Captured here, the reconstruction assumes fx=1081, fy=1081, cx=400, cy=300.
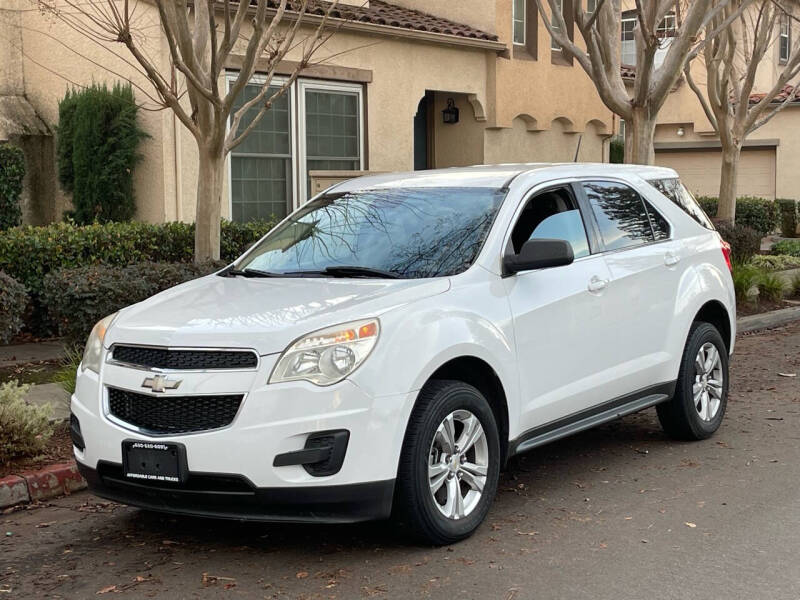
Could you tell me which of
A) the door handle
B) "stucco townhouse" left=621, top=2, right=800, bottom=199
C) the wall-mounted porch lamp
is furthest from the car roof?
"stucco townhouse" left=621, top=2, right=800, bottom=199

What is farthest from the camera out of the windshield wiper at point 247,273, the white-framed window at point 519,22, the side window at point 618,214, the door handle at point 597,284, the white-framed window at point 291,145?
the white-framed window at point 519,22

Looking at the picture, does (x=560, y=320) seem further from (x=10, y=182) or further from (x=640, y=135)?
(x=10, y=182)

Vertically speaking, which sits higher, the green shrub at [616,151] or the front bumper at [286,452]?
the green shrub at [616,151]

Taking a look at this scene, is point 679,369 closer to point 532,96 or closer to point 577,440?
point 577,440

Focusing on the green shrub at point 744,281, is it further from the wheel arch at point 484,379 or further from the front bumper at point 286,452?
the front bumper at point 286,452

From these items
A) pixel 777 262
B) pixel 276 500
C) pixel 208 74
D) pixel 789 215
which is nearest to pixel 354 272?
pixel 276 500

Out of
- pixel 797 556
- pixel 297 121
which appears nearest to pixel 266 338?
pixel 797 556

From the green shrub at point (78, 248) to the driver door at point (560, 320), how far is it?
5804 millimetres

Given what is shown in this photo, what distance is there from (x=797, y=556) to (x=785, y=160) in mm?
25956

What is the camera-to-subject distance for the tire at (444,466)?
16.6ft

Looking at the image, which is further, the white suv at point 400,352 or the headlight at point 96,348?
the headlight at point 96,348

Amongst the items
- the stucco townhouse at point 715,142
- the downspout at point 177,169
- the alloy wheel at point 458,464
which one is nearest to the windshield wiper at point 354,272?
the alloy wheel at point 458,464

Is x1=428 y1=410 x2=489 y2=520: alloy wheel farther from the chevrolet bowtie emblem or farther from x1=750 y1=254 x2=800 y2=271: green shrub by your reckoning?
x1=750 y1=254 x2=800 y2=271: green shrub

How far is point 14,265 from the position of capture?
34.9ft
